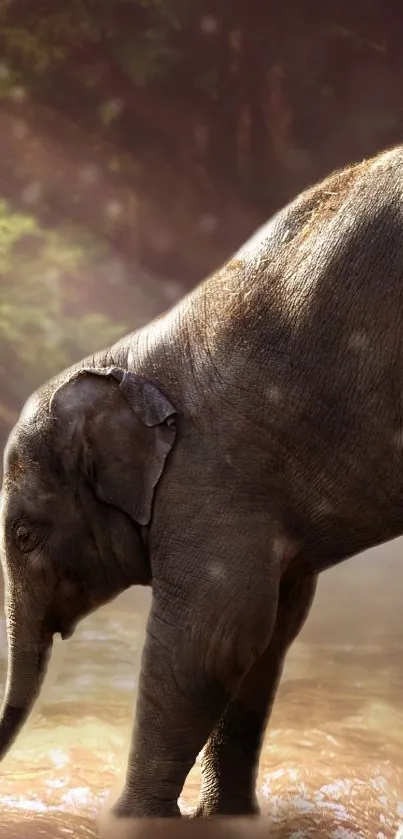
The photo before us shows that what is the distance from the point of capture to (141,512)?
1.95m

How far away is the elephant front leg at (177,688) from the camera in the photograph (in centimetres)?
184

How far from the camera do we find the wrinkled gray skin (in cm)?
176

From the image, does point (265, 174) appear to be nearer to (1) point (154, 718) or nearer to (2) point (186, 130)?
(2) point (186, 130)

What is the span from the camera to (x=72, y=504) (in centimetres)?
207

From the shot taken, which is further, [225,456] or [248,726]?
[248,726]

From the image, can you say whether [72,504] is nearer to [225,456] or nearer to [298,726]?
[225,456]

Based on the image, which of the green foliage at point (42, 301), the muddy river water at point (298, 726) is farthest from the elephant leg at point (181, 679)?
the green foliage at point (42, 301)

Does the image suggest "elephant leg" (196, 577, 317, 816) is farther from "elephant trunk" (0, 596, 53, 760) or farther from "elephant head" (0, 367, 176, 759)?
"elephant trunk" (0, 596, 53, 760)

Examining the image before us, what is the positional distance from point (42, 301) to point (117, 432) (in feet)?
11.1

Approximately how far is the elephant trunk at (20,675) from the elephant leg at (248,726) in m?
0.51

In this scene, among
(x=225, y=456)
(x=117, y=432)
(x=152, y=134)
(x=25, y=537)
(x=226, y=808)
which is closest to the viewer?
(x=225, y=456)

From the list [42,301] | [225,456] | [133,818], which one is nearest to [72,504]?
[225,456]

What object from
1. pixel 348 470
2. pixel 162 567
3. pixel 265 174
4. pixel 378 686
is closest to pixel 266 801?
pixel 162 567

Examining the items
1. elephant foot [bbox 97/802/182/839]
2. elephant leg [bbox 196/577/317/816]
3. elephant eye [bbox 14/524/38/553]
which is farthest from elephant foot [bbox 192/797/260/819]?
elephant eye [bbox 14/524/38/553]
